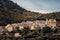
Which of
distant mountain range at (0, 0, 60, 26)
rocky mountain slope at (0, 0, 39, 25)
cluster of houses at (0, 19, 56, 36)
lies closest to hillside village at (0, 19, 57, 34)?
cluster of houses at (0, 19, 56, 36)

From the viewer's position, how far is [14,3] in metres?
84.5

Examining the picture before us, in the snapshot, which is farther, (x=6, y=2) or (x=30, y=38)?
(x=6, y=2)

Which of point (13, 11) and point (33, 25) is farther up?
point (33, 25)

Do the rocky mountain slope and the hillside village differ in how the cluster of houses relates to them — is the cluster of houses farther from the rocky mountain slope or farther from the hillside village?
the rocky mountain slope

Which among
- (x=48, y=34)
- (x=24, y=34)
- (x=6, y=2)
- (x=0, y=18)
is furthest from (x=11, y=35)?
(x=6, y=2)

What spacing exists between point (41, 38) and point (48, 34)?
5.09 feet

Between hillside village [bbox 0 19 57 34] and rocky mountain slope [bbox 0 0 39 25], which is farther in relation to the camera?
rocky mountain slope [bbox 0 0 39 25]

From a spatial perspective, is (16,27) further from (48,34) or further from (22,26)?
(48,34)

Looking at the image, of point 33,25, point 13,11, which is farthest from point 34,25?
point 13,11

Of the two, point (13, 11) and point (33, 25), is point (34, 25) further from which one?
point (13, 11)

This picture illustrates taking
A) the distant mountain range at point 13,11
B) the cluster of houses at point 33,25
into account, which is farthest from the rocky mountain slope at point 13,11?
the cluster of houses at point 33,25

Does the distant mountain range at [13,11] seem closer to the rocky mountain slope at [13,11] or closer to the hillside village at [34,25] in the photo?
the rocky mountain slope at [13,11]

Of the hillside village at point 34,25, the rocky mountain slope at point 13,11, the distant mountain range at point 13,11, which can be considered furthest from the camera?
the rocky mountain slope at point 13,11

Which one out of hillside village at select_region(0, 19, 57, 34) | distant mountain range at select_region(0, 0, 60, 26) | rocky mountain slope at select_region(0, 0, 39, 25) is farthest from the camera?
rocky mountain slope at select_region(0, 0, 39, 25)
